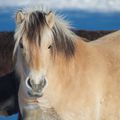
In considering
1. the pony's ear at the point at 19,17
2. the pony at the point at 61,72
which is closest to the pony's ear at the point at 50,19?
the pony at the point at 61,72

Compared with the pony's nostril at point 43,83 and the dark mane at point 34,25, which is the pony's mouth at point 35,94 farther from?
the dark mane at point 34,25

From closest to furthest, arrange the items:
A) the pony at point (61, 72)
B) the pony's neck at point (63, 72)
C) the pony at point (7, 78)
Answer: the pony at point (61, 72)
the pony's neck at point (63, 72)
the pony at point (7, 78)

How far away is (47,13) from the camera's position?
174 inches

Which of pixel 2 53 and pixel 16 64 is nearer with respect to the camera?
pixel 16 64

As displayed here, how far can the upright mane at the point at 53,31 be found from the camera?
169 inches

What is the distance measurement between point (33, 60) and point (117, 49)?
98 centimetres

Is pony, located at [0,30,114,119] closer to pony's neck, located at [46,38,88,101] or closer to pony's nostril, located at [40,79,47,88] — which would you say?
pony's neck, located at [46,38,88,101]

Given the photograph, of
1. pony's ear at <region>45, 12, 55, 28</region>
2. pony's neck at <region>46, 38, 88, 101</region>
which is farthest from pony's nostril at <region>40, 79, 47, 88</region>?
pony's ear at <region>45, 12, 55, 28</region>

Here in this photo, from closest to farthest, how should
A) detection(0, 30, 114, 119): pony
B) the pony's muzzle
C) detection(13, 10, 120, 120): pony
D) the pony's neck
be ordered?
the pony's muzzle, detection(13, 10, 120, 120): pony, the pony's neck, detection(0, 30, 114, 119): pony

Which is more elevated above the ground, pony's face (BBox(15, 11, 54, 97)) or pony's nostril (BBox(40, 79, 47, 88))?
pony's face (BBox(15, 11, 54, 97))

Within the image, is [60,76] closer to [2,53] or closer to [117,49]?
[117,49]

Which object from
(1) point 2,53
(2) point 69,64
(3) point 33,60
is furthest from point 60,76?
(1) point 2,53

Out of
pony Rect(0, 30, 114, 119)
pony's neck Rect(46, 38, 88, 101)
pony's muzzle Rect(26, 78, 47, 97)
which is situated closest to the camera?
pony's muzzle Rect(26, 78, 47, 97)

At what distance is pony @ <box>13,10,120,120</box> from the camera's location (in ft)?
13.9
